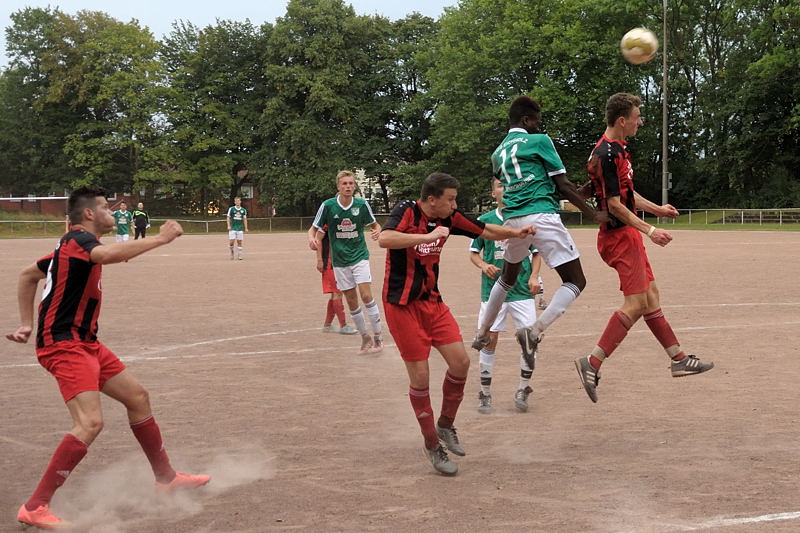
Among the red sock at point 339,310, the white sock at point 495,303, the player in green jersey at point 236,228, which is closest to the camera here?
the white sock at point 495,303

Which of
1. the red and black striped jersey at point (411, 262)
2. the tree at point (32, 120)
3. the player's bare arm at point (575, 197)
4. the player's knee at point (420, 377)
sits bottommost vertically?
the player's knee at point (420, 377)

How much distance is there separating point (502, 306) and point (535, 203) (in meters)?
1.19

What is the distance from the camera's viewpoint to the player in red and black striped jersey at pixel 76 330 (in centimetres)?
482

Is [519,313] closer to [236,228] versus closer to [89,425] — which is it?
[89,425]

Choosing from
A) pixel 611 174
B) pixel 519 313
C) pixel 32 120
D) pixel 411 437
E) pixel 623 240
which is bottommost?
pixel 411 437

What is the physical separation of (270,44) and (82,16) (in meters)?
16.8

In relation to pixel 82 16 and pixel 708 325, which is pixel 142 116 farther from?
pixel 708 325

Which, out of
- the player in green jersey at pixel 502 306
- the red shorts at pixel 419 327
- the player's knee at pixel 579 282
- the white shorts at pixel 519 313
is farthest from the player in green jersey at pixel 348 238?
the red shorts at pixel 419 327

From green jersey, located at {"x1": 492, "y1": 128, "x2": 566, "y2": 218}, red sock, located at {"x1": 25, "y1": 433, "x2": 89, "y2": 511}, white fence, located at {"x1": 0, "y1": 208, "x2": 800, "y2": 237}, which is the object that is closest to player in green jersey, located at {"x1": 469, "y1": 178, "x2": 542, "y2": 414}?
green jersey, located at {"x1": 492, "y1": 128, "x2": 566, "y2": 218}

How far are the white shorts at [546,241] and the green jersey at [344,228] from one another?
4.30 meters

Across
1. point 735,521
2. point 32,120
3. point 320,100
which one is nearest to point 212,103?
point 320,100

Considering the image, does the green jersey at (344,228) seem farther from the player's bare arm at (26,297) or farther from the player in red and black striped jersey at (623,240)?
the player's bare arm at (26,297)

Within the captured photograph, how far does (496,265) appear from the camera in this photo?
8672 millimetres

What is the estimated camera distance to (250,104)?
6950 cm
